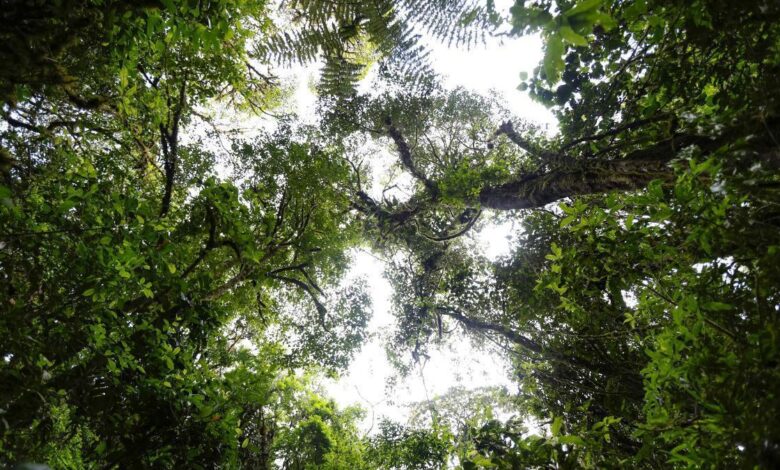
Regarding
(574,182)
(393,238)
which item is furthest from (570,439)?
(393,238)

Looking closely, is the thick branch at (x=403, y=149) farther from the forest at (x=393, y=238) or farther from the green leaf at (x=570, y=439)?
the green leaf at (x=570, y=439)

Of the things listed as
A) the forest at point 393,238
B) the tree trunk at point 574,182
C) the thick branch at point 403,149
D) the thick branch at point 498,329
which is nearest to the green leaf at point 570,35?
the forest at point 393,238

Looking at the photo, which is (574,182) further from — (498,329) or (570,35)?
(570,35)

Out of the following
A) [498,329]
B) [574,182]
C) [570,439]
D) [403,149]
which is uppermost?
[403,149]

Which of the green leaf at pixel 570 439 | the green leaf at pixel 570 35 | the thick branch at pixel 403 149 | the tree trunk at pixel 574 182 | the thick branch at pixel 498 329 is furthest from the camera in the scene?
the thick branch at pixel 403 149

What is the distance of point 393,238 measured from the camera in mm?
10664

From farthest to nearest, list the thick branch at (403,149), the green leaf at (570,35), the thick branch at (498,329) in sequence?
the thick branch at (403,149)
the thick branch at (498,329)
the green leaf at (570,35)

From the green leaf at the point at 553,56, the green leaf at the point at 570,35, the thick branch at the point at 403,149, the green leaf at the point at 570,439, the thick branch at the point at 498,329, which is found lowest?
the green leaf at the point at 570,439

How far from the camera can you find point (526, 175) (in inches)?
284

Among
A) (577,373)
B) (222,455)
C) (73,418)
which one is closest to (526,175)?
(577,373)

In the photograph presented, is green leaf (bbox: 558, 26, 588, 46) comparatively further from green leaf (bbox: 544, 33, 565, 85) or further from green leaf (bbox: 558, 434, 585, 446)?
green leaf (bbox: 558, 434, 585, 446)

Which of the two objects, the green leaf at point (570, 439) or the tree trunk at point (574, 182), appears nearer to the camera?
the green leaf at point (570, 439)

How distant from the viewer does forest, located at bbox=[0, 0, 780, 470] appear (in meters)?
1.93

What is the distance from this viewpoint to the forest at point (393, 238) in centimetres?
193
